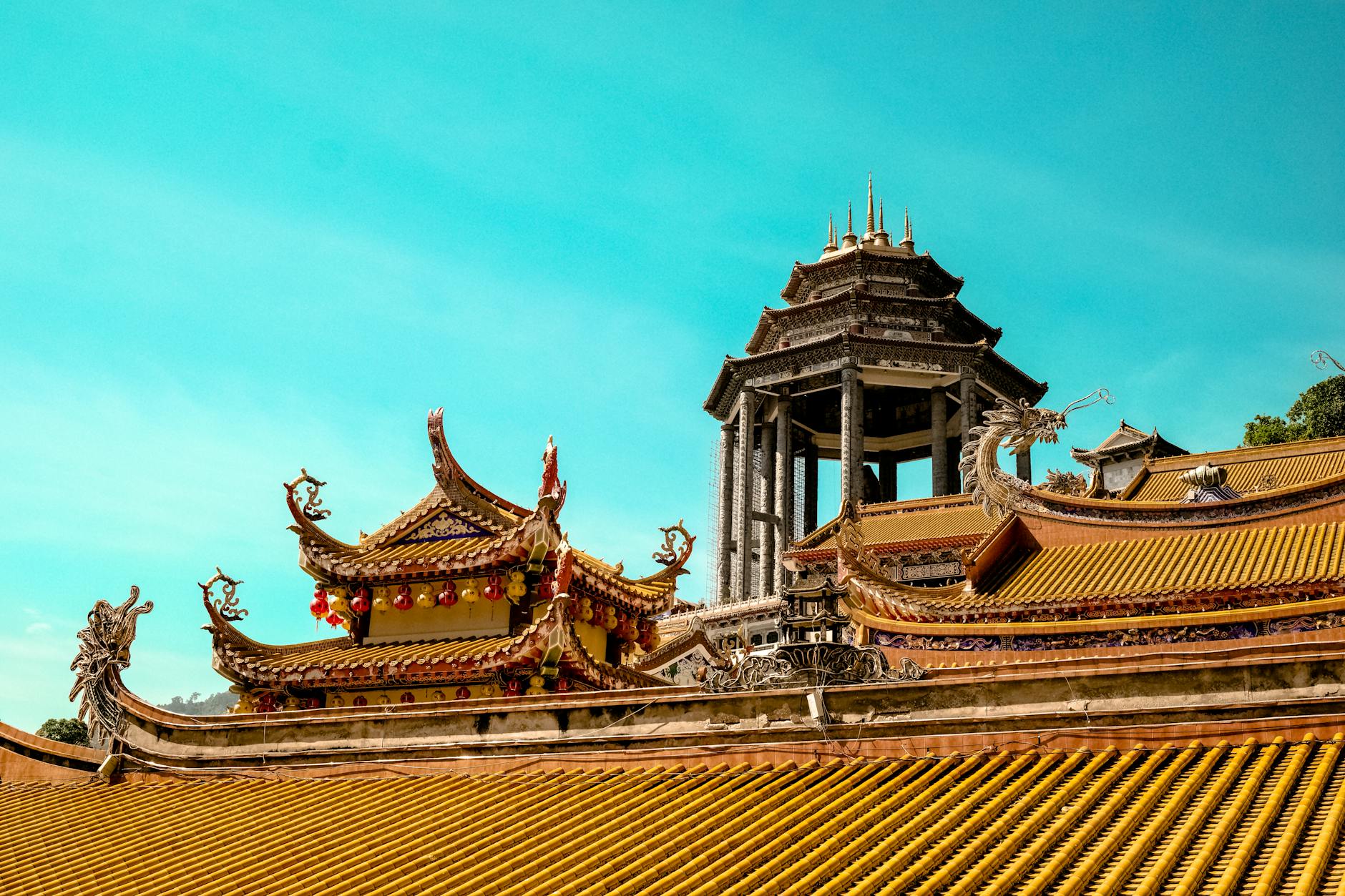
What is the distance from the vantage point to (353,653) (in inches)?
787

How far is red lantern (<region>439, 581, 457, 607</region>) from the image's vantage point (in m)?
20.2

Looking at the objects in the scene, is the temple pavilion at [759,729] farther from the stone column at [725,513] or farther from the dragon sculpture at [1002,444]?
the stone column at [725,513]

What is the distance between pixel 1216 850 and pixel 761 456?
52373 millimetres

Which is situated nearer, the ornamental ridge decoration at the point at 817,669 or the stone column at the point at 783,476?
the ornamental ridge decoration at the point at 817,669

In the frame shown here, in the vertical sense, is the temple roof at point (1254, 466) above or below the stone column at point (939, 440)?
below

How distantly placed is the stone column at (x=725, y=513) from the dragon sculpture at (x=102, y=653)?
39165mm

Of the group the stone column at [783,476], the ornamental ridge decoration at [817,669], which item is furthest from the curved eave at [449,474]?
the stone column at [783,476]

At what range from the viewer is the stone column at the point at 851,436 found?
52.2m

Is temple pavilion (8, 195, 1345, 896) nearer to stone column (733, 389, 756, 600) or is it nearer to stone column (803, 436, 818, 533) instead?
stone column (733, 389, 756, 600)

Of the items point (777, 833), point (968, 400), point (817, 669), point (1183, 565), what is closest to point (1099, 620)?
point (1183, 565)

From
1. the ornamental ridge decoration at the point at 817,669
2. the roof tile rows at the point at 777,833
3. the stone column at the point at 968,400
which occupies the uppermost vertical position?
the stone column at the point at 968,400

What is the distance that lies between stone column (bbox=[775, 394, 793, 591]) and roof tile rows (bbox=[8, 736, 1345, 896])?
145 ft

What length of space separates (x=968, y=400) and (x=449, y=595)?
37.0 m

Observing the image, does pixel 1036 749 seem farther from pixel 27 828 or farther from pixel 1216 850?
pixel 27 828
